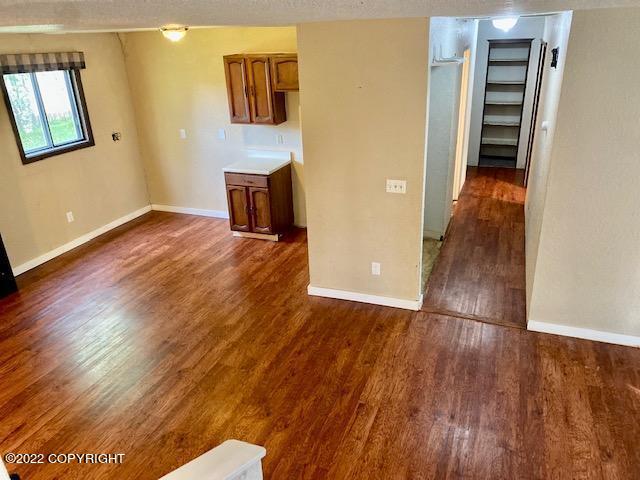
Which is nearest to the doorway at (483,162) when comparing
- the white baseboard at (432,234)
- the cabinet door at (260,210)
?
the white baseboard at (432,234)

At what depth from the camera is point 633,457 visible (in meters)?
2.49

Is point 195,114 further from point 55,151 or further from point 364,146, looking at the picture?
point 364,146

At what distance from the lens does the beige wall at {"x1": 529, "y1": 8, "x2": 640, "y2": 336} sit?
2.82 m

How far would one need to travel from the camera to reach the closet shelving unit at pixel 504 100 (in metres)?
7.36

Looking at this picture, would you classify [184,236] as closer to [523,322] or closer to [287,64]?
[287,64]

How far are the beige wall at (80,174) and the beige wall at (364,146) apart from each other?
10.1ft

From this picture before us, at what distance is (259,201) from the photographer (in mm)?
5242

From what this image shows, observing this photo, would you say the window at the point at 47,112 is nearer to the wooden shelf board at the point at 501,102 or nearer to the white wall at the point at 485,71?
Result: the white wall at the point at 485,71

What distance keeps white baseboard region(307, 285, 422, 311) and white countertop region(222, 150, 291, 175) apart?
1.58 m

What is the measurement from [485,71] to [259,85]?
4.42m

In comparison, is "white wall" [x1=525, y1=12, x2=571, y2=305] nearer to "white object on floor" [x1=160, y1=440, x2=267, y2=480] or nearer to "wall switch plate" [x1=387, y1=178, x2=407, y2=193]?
"wall switch plate" [x1=387, y1=178, x2=407, y2=193]

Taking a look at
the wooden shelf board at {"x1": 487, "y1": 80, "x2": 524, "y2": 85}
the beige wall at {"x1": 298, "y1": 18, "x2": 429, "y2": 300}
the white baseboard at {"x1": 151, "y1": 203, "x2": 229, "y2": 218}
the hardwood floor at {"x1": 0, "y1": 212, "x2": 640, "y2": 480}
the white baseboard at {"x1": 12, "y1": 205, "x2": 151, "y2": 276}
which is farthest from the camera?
the wooden shelf board at {"x1": 487, "y1": 80, "x2": 524, "y2": 85}

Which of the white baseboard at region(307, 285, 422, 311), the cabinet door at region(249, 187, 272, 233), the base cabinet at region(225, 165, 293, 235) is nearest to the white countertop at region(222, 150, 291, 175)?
the base cabinet at region(225, 165, 293, 235)

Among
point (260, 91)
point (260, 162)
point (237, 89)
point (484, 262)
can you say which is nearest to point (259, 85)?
point (260, 91)
